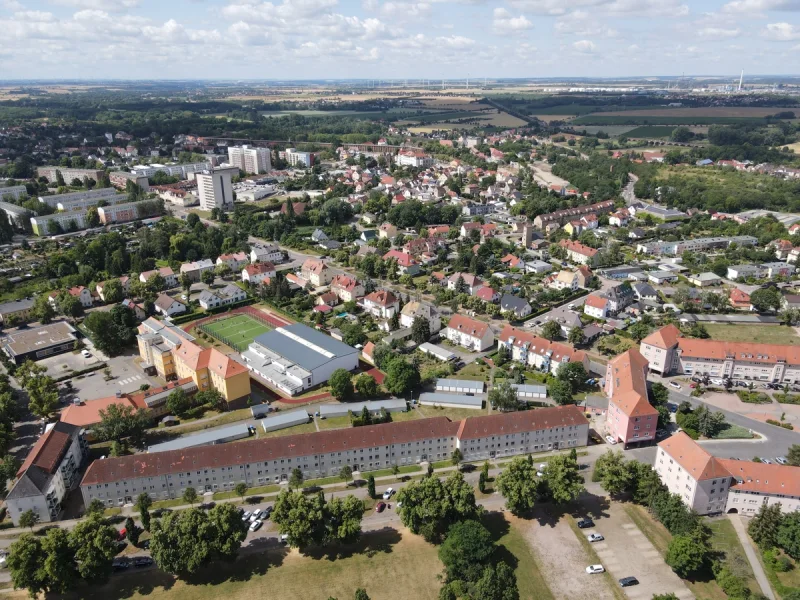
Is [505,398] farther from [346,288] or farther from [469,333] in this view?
[346,288]

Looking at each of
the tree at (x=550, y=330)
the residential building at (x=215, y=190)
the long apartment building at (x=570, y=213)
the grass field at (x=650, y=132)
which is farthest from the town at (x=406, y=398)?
the grass field at (x=650, y=132)

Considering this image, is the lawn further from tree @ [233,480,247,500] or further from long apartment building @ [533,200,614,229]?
long apartment building @ [533,200,614,229]

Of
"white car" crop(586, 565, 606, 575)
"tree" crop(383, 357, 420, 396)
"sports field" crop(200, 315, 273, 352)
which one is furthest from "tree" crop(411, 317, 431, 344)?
"white car" crop(586, 565, 606, 575)

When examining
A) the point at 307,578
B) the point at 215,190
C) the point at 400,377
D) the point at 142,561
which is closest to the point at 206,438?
the point at 142,561

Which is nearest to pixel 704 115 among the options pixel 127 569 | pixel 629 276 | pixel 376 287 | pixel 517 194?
pixel 517 194

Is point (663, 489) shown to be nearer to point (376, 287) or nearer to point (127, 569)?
point (127, 569)

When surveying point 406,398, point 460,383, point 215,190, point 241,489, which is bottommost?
point 406,398

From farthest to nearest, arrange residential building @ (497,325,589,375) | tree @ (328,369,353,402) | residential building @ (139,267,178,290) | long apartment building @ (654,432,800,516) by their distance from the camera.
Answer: residential building @ (139,267,178,290)
residential building @ (497,325,589,375)
tree @ (328,369,353,402)
long apartment building @ (654,432,800,516)

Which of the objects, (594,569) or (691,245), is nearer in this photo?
(594,569)
